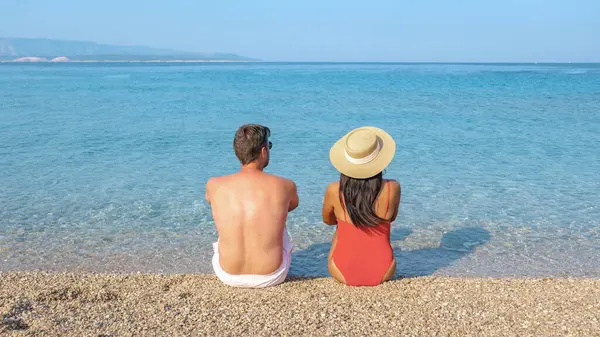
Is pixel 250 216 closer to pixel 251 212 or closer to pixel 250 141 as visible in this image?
pixel 251 212

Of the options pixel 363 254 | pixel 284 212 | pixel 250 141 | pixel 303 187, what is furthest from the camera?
pixel 303 187

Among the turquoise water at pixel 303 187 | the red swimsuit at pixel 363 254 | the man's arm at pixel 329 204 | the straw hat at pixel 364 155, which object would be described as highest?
the straw hat at pixel 364 155

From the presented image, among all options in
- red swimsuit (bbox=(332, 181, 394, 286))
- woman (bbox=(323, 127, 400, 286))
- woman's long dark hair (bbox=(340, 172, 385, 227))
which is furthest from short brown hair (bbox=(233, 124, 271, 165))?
red swimsuit (bbox=(332, 181, 394, 286))

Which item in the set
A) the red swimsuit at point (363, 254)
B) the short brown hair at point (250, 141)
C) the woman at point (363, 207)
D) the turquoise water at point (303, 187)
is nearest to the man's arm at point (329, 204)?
the woman at point (363, 207)

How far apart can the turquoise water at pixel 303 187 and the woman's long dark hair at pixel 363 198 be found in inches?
49.4

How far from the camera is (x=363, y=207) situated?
15.1 feet

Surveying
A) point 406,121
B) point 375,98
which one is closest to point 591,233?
point 406,121

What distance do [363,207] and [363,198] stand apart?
7 centimetres

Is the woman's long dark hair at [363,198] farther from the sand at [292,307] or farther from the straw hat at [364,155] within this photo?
the sand at [292,307]

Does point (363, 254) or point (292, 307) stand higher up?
point (363, 254)

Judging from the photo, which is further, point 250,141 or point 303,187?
point 303,187

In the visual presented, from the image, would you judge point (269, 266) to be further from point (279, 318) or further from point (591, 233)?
point (591, 233)

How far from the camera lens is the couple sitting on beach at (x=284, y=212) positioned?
14.7 ft

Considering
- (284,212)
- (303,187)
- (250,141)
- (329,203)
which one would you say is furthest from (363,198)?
(303,187)
